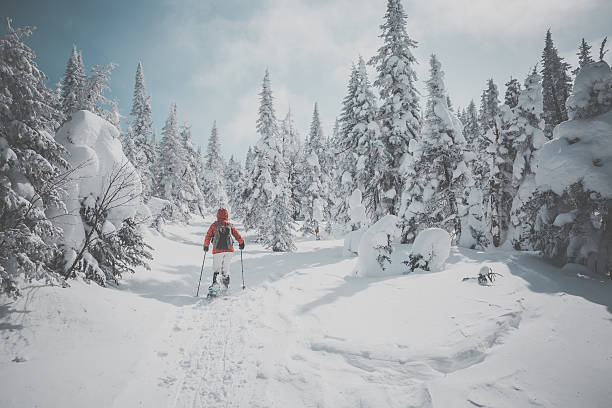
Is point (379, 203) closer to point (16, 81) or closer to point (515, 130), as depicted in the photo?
point (515, 130)

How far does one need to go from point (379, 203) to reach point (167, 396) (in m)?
17.0

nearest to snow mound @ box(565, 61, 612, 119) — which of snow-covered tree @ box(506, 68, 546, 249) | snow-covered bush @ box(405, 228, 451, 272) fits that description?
snow-covered bush @ box(405, 228, 451, 272)

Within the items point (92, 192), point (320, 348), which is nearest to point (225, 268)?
point (92, 192)

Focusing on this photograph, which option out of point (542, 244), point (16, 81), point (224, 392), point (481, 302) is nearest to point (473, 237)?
point (542, 244)

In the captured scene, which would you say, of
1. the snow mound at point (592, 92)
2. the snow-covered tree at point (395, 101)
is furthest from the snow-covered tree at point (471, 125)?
the snow mound at point (592, 92)

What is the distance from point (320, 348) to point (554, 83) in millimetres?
36393

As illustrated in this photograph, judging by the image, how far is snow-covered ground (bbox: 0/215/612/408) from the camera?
299cm

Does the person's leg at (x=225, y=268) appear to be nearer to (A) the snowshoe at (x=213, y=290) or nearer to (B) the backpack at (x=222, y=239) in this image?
(B) the backpack at (x=222, y=239)

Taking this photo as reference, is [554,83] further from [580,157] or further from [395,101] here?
[580,157]

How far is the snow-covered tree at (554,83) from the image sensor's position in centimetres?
2498

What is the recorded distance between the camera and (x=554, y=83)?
86.3ft

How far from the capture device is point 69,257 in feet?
18.2

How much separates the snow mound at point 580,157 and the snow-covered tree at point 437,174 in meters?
6.30

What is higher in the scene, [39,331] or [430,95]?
[430,95]
